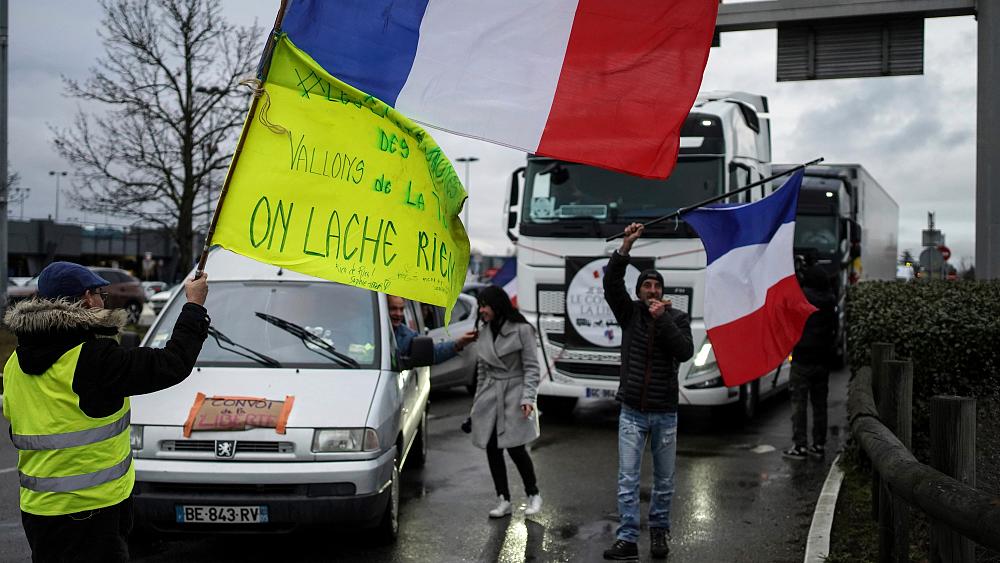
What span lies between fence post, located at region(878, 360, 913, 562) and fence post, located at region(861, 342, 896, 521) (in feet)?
0.78

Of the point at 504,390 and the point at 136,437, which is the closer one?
the point at 136,437

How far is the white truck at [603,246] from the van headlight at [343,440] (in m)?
5.38

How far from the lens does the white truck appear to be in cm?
1073

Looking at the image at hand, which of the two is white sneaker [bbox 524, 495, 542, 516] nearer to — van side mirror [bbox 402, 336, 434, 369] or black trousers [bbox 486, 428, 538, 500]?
black trousers [bbox 486, 428, 538, 500]

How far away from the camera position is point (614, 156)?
4.32 meters

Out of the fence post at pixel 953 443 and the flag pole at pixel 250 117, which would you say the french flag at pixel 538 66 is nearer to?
the flag pole at pixel 250 117

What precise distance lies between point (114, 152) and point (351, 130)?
75.2 feet

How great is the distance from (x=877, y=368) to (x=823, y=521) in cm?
119

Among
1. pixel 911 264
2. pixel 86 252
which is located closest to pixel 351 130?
pixel 911 264

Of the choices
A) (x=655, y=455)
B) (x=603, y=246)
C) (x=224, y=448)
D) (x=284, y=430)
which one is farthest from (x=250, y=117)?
(x=603, y=246)

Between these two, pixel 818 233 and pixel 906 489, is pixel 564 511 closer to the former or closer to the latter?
pixel 906 489

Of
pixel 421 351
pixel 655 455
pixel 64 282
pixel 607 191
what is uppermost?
pixel 607 191

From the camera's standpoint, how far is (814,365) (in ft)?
32.0

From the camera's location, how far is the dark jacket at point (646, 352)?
617 cm
